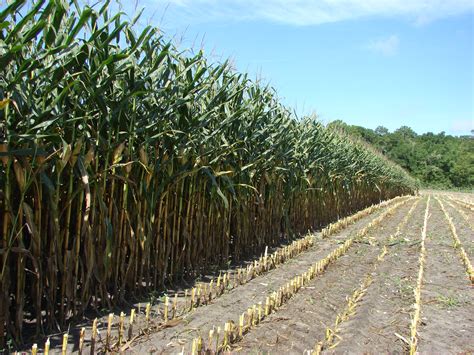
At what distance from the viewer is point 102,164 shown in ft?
12.1

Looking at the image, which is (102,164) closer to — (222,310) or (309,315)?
(222,310)

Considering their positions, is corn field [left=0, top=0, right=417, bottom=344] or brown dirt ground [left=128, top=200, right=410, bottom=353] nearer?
corn field [left=0, top=0, right=417, bottom=344]

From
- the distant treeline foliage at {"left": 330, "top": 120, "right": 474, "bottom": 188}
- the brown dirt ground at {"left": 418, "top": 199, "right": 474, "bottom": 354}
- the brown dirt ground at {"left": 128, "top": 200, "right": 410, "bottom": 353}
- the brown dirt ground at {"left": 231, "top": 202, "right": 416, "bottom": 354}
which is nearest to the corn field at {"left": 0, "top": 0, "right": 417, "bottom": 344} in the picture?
the brown dirt ground at {"left": 128, "top": 200, "right": 410, "bottom": 353}

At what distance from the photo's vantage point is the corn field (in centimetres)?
285

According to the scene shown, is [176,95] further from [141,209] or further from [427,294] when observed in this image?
[427,294]

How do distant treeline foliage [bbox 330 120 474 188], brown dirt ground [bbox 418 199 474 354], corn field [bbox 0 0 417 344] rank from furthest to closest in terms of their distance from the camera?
1. distant treeline foliage [bbox 330 120 474 188]
2. brown dirt ground [bbox 418 199 474 354]
3. corn field [bbox 0 0 417 344]

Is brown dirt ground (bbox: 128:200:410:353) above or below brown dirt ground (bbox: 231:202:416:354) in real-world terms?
above

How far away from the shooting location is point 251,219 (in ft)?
22.6

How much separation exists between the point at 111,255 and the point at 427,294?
3.49 metres

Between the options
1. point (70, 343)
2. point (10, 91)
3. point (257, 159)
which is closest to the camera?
point (10, 91)

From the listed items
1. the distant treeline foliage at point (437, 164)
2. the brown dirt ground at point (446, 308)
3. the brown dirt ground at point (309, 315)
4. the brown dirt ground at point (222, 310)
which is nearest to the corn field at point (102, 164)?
the brown dirt ground at point (222, 310)

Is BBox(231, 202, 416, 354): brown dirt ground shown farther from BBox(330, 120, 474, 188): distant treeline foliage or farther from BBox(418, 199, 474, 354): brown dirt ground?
BBox(330, 120, 474, 188): distant treeline foliage

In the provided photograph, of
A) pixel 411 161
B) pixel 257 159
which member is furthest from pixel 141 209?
pixel 411 161

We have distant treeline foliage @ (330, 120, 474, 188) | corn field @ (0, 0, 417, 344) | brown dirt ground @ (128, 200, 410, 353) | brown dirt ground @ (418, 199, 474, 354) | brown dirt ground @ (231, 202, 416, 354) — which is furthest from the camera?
distant treeline foliage @ (330, 120, 474, 188)
